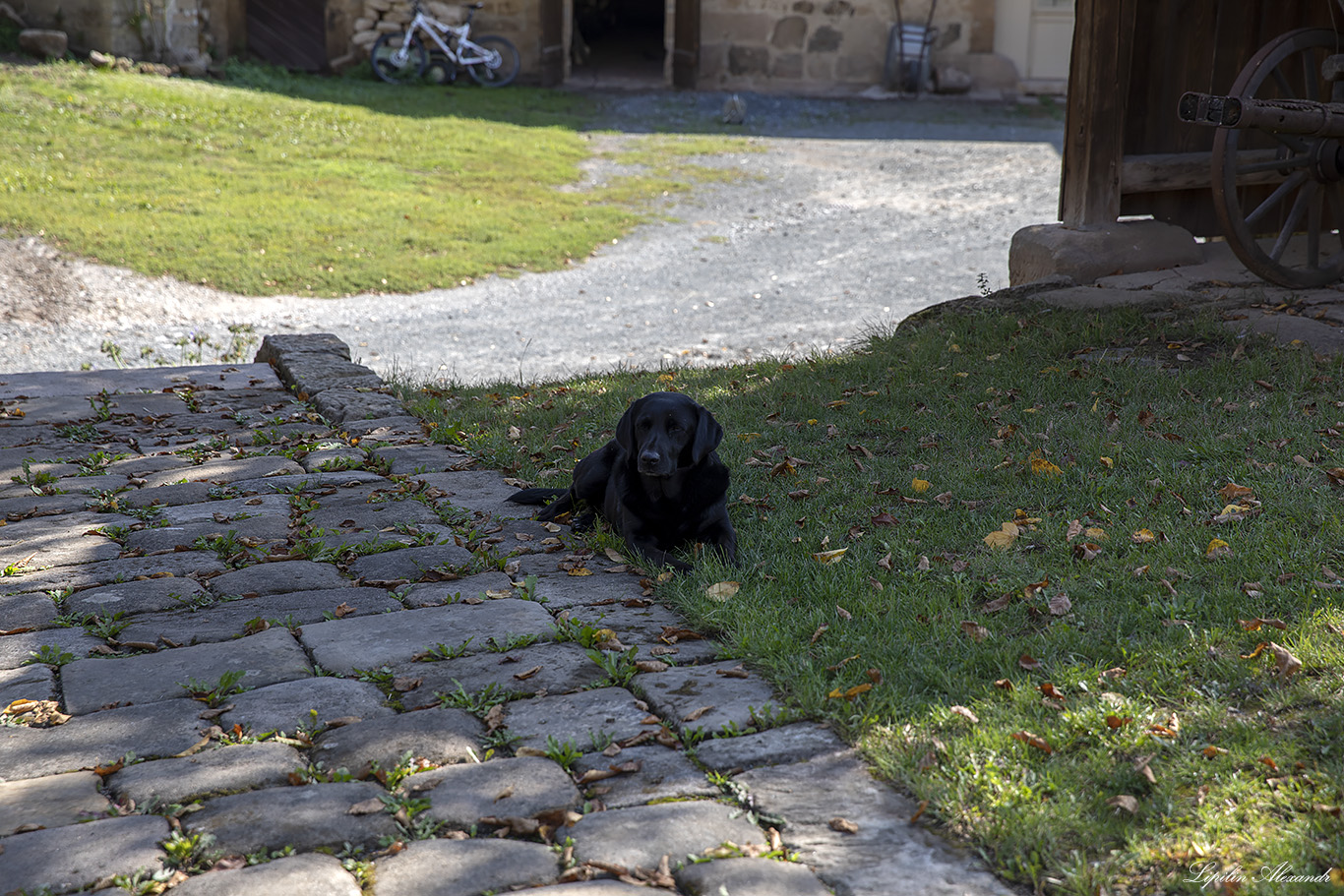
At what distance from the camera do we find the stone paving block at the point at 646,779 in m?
2.55

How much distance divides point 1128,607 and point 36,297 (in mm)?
9299

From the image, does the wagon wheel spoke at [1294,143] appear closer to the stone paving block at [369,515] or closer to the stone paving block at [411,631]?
the stone paving block at [369,515]

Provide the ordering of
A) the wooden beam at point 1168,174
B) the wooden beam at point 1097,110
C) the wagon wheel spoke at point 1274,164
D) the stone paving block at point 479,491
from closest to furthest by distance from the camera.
→ the stone paving block at point 479,491 < the wagon wheel spoke at point 1274,164 < the wooden beam at point 1097,110 < the wooden beam at point 1168,174

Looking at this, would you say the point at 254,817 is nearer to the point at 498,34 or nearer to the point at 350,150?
the point at 350,150

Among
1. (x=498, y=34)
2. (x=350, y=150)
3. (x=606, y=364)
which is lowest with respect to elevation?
(x=606, y=364)

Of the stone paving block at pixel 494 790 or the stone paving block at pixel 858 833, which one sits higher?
the stone paving block at pixel 858 833

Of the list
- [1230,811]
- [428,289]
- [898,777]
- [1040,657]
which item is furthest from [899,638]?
[428,289]

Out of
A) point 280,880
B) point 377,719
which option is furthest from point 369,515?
point 280,880

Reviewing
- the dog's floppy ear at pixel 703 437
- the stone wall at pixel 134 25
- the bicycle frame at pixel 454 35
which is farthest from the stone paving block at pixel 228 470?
the bicycle frame at pixel 454 35

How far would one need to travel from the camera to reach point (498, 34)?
19.5 meters

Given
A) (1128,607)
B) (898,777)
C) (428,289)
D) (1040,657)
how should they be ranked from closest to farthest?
(898,777) < (1040,657) < (1128,607) < (428,289)

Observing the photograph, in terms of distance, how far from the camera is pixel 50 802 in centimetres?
249

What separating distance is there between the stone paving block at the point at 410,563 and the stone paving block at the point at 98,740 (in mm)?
1036

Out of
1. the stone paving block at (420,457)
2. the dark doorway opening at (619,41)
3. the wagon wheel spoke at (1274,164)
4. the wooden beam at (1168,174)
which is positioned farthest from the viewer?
the dark doorway opening at (619,41)
